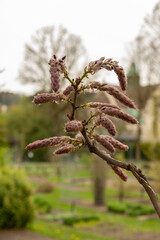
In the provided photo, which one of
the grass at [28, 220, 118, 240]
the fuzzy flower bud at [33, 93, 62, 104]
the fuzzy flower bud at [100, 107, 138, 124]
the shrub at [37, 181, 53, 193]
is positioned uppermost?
the fuzzy flower bud at [33, 93, 62, 104]

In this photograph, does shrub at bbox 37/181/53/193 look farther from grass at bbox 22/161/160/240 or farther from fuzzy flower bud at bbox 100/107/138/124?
fuzzy flower bud at bbox 100/107/138/124

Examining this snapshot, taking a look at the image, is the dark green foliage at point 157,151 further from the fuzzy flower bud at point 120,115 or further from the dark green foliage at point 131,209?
the fuzzy flower bud at point 120,115

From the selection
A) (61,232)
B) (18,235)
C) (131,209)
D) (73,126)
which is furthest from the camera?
(131,209)

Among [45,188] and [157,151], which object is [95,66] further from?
[157,151]

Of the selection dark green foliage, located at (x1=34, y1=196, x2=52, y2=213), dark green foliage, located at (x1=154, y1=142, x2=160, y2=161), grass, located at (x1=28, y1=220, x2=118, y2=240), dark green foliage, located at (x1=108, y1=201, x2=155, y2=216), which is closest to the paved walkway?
grass, located at (x1=28, y1=220, x2=118, y2=240)

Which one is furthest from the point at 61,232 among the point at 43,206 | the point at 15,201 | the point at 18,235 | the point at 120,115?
the point at 120,115
